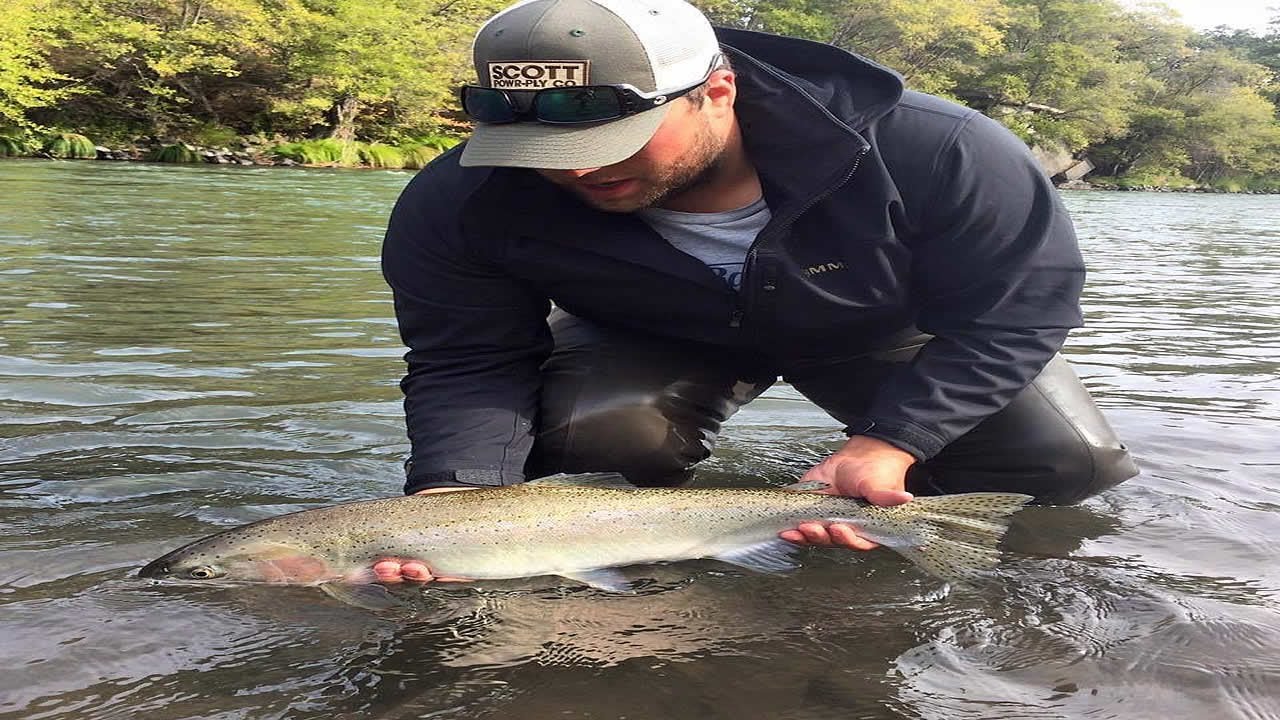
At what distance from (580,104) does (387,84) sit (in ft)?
116

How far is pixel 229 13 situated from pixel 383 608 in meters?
33.6

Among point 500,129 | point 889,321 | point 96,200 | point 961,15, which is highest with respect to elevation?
point 961,15

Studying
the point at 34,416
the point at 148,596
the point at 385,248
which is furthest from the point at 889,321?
the point at 34,416

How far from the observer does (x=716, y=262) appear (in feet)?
11.1

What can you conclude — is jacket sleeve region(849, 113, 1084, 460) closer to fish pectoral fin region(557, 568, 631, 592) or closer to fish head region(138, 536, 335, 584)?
fish pectoral fin region(557, 568, 631, 592)

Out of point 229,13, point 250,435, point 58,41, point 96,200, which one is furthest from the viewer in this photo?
point 229,13

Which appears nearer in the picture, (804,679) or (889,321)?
(804,679)

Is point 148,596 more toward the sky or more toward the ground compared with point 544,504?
more toward the ground

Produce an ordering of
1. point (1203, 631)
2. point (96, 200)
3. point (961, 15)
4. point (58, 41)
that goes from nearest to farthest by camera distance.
A: point (1203, 631), point (96, 200), point (58, 41), point (961, 15)

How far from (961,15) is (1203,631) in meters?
59.7

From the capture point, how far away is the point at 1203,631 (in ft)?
9.39

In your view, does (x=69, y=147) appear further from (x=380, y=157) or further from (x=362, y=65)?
(x=362, y=65)

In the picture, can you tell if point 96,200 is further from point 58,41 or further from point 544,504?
point 58,41

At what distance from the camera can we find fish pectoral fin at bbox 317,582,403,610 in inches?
117
